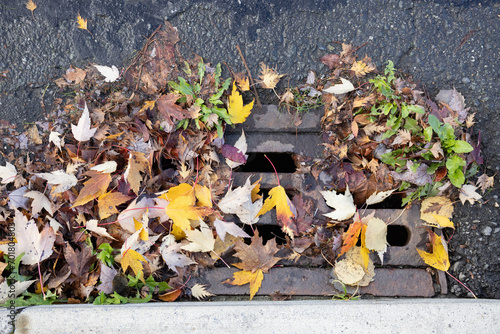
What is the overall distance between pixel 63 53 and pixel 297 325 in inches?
67.4

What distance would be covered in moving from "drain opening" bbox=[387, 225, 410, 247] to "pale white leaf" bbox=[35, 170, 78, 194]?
1.55 m

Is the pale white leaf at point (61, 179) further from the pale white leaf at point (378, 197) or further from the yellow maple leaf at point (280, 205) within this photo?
the pale white leaf at point (378, 197)

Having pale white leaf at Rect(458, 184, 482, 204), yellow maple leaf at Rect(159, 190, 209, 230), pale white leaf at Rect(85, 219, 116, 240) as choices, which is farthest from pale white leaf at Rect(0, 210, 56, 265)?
pale white leaf at Rect(458, 184, 482, 204)

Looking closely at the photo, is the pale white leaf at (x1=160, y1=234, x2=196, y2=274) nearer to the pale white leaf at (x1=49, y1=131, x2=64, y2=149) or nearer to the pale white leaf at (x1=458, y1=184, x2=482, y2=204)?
the pale white leaf at (x1=49, y1=131, x2=64, y2=149)

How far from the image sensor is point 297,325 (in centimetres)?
133

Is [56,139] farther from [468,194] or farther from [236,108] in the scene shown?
[468,194]

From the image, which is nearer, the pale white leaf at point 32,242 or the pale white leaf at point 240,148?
the pale white leaf at point 32,242

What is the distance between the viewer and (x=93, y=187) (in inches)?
57.5

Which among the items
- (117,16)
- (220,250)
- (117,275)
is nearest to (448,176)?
(220,250)

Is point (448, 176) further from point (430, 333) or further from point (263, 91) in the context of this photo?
point (263, 91)

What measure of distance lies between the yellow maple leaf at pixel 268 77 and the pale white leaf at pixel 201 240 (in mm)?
751

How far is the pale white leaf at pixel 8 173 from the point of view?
1.56 meters

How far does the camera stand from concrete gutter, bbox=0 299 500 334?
132 cm

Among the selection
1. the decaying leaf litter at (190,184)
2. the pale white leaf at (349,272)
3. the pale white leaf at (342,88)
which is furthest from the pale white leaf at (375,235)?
the pale white leaf at (342,88)
